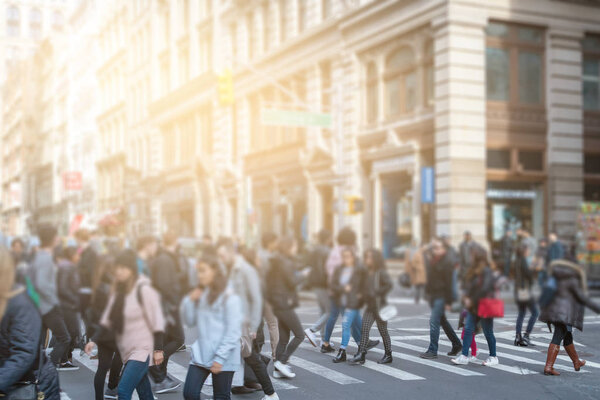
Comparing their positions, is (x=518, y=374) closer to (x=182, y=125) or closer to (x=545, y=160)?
(x=545, y=160)

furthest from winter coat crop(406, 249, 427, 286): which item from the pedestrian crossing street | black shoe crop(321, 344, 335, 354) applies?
black shoe crop(321, 344, 335, 354)

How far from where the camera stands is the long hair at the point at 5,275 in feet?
19.5

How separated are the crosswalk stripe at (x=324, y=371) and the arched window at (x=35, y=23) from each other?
10509 centimetres

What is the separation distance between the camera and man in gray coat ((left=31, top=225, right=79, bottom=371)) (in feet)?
28.1

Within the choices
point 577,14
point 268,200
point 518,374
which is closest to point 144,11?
point 268,200

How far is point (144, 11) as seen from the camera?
57375 millimetres

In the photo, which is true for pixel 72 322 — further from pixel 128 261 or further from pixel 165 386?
pixel 128 261

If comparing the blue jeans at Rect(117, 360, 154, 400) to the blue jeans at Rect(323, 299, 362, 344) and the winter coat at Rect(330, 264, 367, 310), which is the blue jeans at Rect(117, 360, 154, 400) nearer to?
the winter coat at Rect(330, 264, 367, 310)

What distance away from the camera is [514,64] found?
1064 inches

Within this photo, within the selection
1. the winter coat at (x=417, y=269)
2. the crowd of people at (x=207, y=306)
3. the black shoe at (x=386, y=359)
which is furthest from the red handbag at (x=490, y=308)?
the winter coat at (x=417, y=269)

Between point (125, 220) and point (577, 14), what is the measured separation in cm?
3965

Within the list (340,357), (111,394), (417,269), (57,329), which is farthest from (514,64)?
(111,394)

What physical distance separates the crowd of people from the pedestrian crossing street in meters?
0.22

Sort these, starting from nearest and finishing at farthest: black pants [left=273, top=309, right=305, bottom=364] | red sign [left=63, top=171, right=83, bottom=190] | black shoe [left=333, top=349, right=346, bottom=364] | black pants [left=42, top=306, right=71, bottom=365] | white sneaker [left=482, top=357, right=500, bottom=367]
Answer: black pants [left=42, top=306, right=71, bottom=365] < black pants [left=273, top=309, right=305, bottom=364] < white sneaker [left=482, top=357, right=500, bottom=367] < black shoe [left=333, top=349, right=346, bottom=364] < red sign [left=63, top=171, right=83, bottom=190]
